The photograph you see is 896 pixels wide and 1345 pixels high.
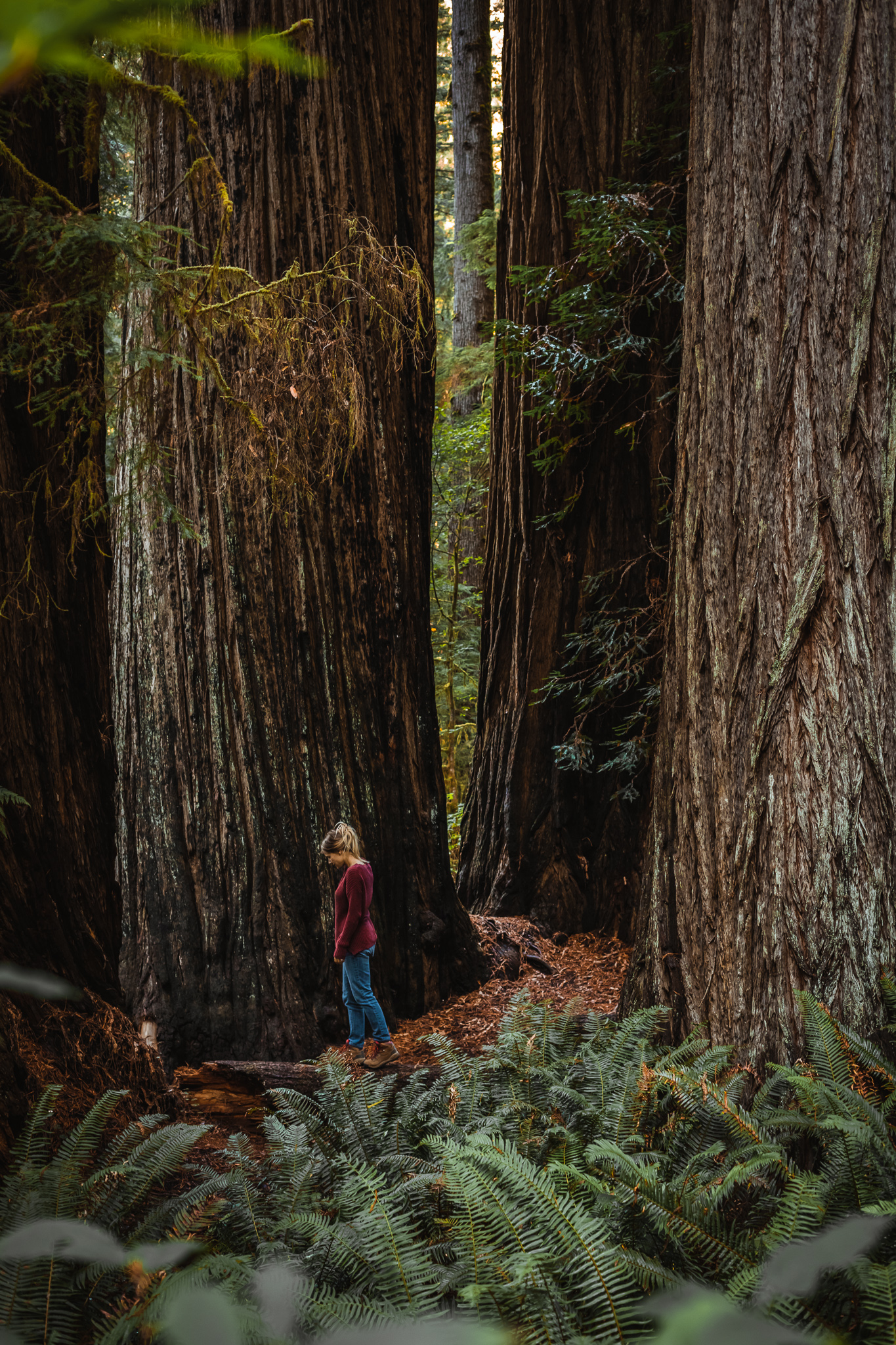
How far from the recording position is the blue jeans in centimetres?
505

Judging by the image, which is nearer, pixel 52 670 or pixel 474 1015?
pixel 52 670

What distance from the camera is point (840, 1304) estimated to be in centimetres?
187

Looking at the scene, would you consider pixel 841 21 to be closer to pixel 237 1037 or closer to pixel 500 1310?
pixel 500 1310

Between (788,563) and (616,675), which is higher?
(788,563)

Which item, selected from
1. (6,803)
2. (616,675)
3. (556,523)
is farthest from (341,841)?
(556,523)

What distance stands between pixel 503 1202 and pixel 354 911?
2977mm

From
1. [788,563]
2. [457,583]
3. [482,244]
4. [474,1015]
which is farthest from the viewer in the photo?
[457,583]

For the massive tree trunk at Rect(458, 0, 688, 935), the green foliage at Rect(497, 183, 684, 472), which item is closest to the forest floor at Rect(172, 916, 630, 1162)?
the massive tree trunk at Rect(458, 0, 688, 935)

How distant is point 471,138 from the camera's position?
1214 cm

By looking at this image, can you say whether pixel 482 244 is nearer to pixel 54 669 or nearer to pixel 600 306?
pixel 600 306

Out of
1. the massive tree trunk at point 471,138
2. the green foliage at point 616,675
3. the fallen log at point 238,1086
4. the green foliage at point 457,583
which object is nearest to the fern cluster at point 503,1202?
the fallen log at point 238,1086

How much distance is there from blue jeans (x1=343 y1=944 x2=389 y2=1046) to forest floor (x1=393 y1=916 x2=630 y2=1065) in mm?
349

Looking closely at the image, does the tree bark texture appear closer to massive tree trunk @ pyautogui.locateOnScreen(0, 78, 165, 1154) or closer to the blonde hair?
massive tree trunk @ pyautogui.locateOnScreen(0, 78, 165, 1154)

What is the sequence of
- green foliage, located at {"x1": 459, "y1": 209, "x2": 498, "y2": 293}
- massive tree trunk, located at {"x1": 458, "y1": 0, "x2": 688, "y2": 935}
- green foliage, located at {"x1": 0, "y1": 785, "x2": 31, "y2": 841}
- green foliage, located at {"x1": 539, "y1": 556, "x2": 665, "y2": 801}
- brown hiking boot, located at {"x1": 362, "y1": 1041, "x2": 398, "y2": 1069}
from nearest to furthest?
1. green foliage, located at {"x1": 0, "y1": 785, "x2": 31, "y2": 841}
2. brown hiking boot, located at {"x1": 362, "y1": 1041, "x2": 398, "y2": 1069}
3. green foliage, located at {"x1": 539, "y1": 556, "x2": 665, "y2": 801}
4. massive tree trunk, located at {"x1": 458, "y1": 0, "x2": 688, "y2": 935}
5. green foliage, located at {"x1": 459, "y1": 209, "x2": 498, "y2": 293}
